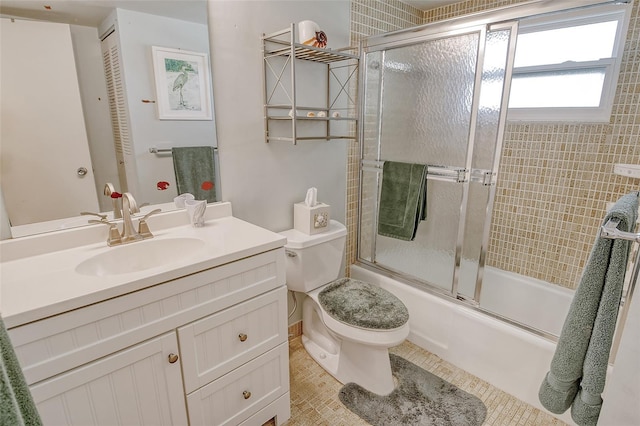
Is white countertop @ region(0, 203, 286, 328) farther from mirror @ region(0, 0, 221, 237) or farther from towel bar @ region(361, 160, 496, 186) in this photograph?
towel bar @ region(361, 160, 496, 186)

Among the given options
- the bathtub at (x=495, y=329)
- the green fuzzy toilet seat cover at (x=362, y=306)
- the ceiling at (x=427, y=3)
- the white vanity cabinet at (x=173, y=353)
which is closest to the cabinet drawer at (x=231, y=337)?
the white vanity cabinet at (x=173, y=353)

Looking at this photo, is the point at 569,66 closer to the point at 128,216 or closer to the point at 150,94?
the point at 150,94

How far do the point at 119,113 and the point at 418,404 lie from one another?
188 cm

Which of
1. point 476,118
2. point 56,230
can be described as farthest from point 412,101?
point 56,230

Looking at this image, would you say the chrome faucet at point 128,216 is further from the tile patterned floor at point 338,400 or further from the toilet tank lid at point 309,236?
the tile patterned floor at point 338,400

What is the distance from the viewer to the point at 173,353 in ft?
3.59

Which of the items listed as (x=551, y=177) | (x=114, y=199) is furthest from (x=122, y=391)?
(x=551, y=177)

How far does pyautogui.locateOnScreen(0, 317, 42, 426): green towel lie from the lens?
344 millimetres

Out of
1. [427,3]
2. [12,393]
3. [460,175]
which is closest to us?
[12,393]

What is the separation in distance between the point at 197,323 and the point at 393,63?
1.79m

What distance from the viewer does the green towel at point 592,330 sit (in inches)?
33.4

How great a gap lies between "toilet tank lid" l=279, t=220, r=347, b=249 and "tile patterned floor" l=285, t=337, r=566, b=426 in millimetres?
738

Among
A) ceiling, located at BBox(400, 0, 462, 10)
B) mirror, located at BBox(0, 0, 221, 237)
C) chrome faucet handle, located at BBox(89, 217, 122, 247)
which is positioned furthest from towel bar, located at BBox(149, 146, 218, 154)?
ceiling, located at BBox(400, 0, 462, 10)

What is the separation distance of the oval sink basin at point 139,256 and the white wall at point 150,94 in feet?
0.74
